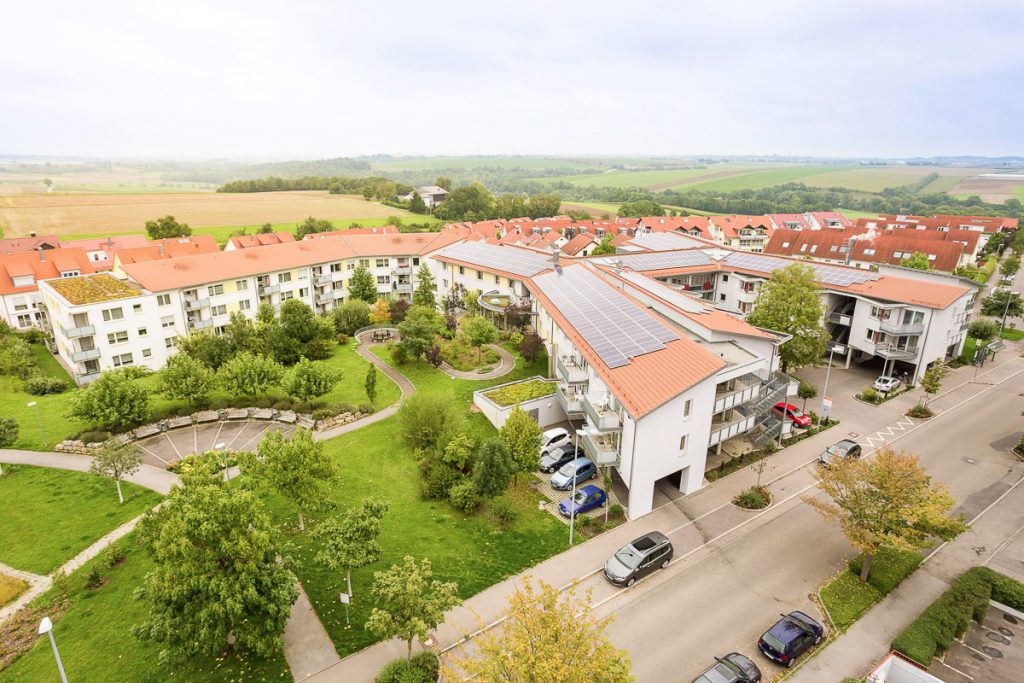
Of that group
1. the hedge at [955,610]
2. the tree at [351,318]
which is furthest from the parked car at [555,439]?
the tree at [351,318]

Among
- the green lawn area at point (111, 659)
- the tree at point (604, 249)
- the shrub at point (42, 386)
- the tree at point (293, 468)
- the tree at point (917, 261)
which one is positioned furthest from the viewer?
the tree at point (604, 249)

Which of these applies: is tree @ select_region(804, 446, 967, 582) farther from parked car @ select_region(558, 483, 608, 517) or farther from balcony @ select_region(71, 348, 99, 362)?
balcony @ select_region(71, 348, 99, 362)

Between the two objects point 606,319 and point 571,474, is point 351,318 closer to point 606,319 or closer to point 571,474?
point 606,319

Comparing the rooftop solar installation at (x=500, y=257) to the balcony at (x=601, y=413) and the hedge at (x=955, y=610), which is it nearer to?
the balcony at (x=601, y=413)

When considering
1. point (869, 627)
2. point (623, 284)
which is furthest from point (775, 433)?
point (623, 284)

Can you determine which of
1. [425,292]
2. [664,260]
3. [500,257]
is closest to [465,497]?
[500,257]
